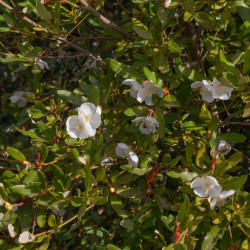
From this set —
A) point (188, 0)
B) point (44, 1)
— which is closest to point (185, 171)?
point (188, 0)

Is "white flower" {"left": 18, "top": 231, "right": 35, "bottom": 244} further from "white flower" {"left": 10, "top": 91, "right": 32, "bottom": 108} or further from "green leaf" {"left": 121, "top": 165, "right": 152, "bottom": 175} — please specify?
"white flower" {"left": 10, "top": 91, "right": 32, "bottom": 108}

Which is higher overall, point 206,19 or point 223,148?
point 206,19

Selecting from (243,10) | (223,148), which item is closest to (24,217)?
(223,148)

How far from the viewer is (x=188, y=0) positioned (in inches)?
55.0

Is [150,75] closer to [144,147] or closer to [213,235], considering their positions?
[144,147]

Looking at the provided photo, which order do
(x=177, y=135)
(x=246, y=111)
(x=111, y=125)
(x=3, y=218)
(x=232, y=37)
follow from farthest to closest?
(x=232, y=37)
(x=177, y=135)
(x=111, y=125)
(x=3, y=218)
(x=246, y=111)

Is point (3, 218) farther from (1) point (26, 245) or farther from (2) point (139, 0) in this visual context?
(2) point (139, 0)

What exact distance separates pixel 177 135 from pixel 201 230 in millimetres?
445

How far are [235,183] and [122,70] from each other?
1.95 ft

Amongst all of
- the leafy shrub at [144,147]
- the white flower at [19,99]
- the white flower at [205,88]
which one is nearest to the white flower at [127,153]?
the leafy shrub at [144,147]

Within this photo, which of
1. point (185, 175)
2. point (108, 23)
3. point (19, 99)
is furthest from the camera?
point (19, 99)

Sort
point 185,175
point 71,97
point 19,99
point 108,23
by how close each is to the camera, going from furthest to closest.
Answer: point 19,99
point 108,23
point 71,97
point 185,175

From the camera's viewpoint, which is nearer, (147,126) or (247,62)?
(247,62)

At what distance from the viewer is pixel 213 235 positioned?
1320mm
